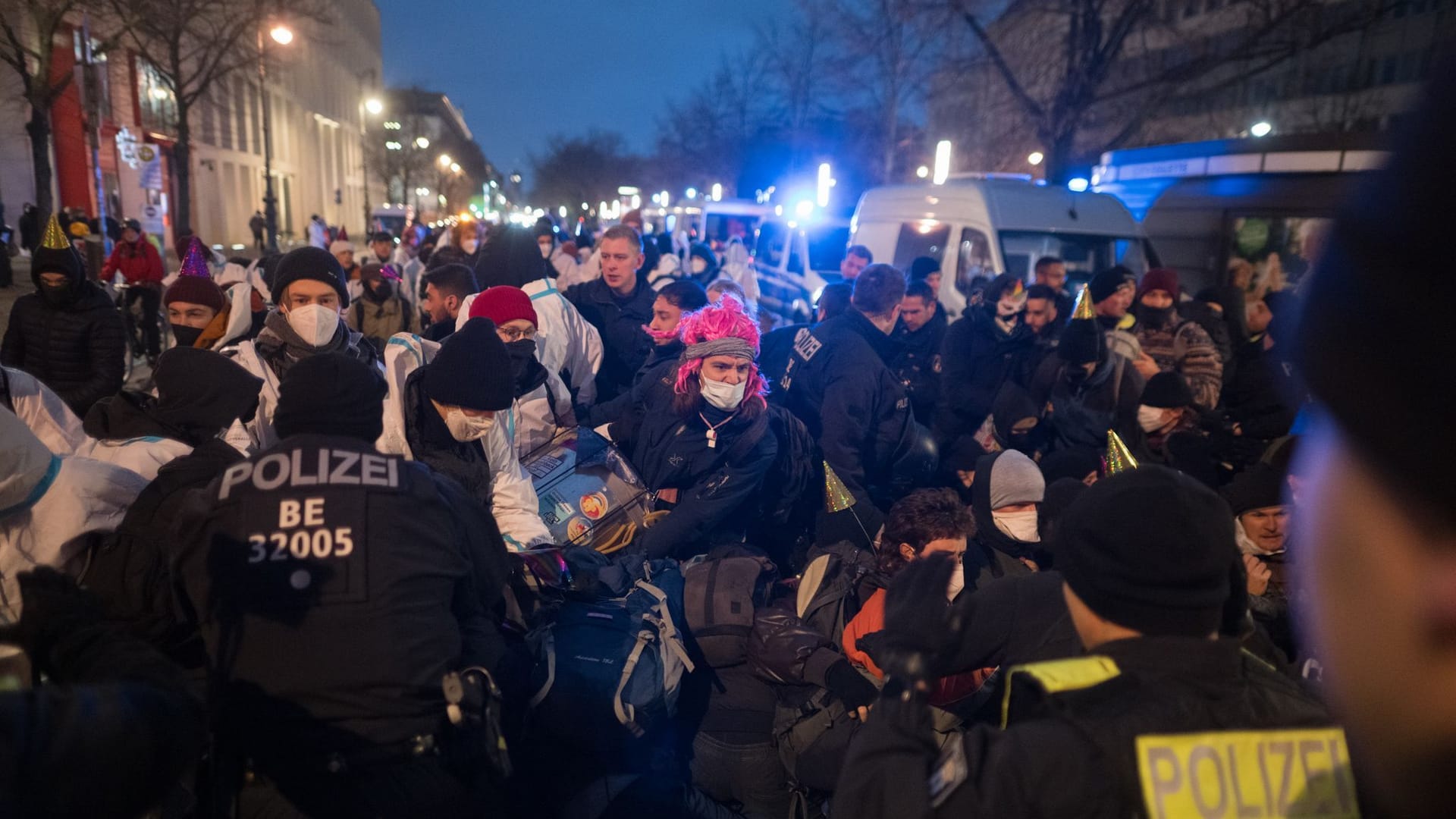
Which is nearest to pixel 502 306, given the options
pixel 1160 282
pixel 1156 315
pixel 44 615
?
pixel 44 615

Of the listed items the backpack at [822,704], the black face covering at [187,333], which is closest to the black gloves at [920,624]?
the backpack at [822,704]

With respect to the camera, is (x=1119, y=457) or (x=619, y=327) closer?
(x=1119, y=457)

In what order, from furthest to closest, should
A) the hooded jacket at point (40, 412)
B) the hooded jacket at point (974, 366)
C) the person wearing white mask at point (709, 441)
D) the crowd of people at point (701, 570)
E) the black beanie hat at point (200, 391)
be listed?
the hooded jacket at point (974, 366), the person wearing white mask at point (709, 441), the black beanie hat at point (200, 391), the hooded jacket at point (40, 412), the crowd of people at point (701, 570)

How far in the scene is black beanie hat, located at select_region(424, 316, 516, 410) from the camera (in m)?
3.45

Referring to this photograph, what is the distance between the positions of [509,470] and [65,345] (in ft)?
13.5

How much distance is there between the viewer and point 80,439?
3357 mm

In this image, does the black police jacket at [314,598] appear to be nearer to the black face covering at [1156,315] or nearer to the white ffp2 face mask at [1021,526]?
the white ffp2 face mask at [1021,526]

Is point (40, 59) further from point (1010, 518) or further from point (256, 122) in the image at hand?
point (256, 122)

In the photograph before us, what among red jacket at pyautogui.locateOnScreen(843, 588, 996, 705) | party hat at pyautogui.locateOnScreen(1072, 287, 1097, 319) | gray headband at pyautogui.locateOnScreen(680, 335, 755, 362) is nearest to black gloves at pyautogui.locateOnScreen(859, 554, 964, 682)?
red jacket at pyautogui.locateOnScreen(843, 588, 996, 705)

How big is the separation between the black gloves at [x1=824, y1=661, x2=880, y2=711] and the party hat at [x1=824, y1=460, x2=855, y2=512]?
115 cm

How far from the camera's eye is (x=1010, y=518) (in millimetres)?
4137

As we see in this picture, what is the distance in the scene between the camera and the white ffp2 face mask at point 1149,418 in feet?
19.7

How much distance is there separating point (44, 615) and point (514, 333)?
346cm

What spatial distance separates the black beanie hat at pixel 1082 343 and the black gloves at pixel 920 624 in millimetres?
4222
